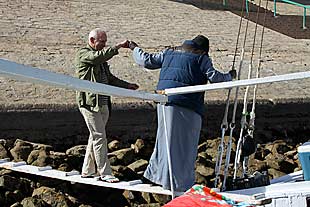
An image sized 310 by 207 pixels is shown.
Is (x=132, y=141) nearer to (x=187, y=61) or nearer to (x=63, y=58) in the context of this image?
(x=63, y=58)

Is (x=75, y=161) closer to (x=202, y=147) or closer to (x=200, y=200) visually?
(x=202, y=147)

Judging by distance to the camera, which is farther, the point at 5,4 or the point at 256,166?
the point at 5,4

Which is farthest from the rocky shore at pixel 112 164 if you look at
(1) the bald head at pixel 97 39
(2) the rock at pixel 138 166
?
(1) the bald head at pixel 97 39

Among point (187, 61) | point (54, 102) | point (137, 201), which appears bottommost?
point (137, 201)

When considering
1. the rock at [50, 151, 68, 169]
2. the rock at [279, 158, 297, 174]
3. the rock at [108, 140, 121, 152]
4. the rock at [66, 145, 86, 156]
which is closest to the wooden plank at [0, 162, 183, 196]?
the rock at [50, 151, 68, 169]

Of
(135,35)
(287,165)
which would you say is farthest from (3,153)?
(135,35)

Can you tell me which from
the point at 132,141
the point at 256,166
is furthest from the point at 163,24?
the point at 256,166

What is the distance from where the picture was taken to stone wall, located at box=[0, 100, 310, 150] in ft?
26.4

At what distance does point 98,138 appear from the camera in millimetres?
6195

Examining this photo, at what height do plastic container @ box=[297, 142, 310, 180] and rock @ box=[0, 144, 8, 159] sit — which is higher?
plastic container @ box=[297, 142, 310, 180]

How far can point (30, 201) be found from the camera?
629cm

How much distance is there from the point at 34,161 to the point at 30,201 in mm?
1132

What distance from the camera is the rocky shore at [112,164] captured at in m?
6.57

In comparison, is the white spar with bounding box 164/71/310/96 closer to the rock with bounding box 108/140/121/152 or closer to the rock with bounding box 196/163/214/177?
the rock with bounding box 196/163/214/177
